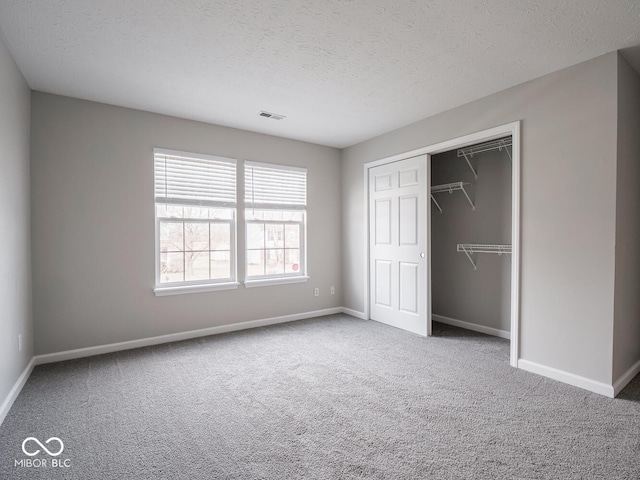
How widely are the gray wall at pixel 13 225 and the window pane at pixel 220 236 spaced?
178cm

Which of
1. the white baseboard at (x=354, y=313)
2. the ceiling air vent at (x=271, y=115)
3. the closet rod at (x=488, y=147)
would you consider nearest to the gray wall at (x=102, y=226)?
the ceiling air vent at (x=271, y=115)

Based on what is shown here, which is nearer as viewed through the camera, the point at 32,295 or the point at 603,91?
the point at 603,91

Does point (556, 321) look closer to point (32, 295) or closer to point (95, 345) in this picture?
point (95, 345)

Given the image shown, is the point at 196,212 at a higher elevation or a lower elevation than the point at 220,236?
higher

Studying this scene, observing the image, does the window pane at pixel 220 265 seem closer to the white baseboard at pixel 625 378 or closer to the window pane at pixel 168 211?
the window pane at pixel 168 211

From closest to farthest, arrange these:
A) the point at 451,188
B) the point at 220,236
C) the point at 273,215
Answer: the point at 220,236 → the point at 451,188 → the point at 273,215

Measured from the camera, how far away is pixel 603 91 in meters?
2.60

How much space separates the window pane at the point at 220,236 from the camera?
426 cm

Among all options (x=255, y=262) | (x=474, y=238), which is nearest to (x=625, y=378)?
(x=474, y=238)

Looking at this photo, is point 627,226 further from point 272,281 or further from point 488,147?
point 272,281

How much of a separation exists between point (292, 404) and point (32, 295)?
2.74 metres

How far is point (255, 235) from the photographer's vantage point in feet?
15.1

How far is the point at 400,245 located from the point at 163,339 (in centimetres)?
A: 313

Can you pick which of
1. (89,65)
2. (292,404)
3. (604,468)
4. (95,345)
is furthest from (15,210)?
(604,468)
